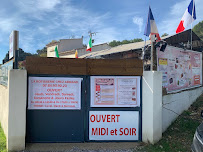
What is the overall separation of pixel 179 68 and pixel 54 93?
4.80 m

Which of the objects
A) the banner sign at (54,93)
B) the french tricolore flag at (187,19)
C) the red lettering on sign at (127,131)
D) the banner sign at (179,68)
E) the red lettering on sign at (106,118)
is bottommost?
the red lettering on sign at (127,131)

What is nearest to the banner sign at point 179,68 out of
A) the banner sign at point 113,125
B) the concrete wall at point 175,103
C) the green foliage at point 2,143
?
the concrete wall at point 175,103

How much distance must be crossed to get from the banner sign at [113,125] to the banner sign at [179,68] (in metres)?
1.86

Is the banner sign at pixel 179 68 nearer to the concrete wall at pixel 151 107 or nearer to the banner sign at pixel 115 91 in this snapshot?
the concrete wall at pixel 151 107

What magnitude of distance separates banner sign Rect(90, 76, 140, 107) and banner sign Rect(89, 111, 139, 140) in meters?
0.24

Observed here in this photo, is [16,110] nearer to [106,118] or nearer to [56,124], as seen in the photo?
[56,124]

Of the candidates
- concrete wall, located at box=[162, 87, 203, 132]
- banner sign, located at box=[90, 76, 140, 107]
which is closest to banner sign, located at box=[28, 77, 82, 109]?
banner sign, located at box=[90, 76, 140, 107]

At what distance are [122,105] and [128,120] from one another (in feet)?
1.41

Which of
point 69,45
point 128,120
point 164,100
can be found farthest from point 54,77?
point 69,45

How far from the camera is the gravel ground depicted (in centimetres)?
441

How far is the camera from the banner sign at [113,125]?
4848 millimetres

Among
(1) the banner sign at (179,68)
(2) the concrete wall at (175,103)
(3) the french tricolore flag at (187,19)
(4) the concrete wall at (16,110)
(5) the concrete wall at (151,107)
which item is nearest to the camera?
(4) the concrete wall at (16,110)

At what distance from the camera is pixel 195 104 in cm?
758

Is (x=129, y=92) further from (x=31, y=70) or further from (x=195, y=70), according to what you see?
(x=195, y=70)
